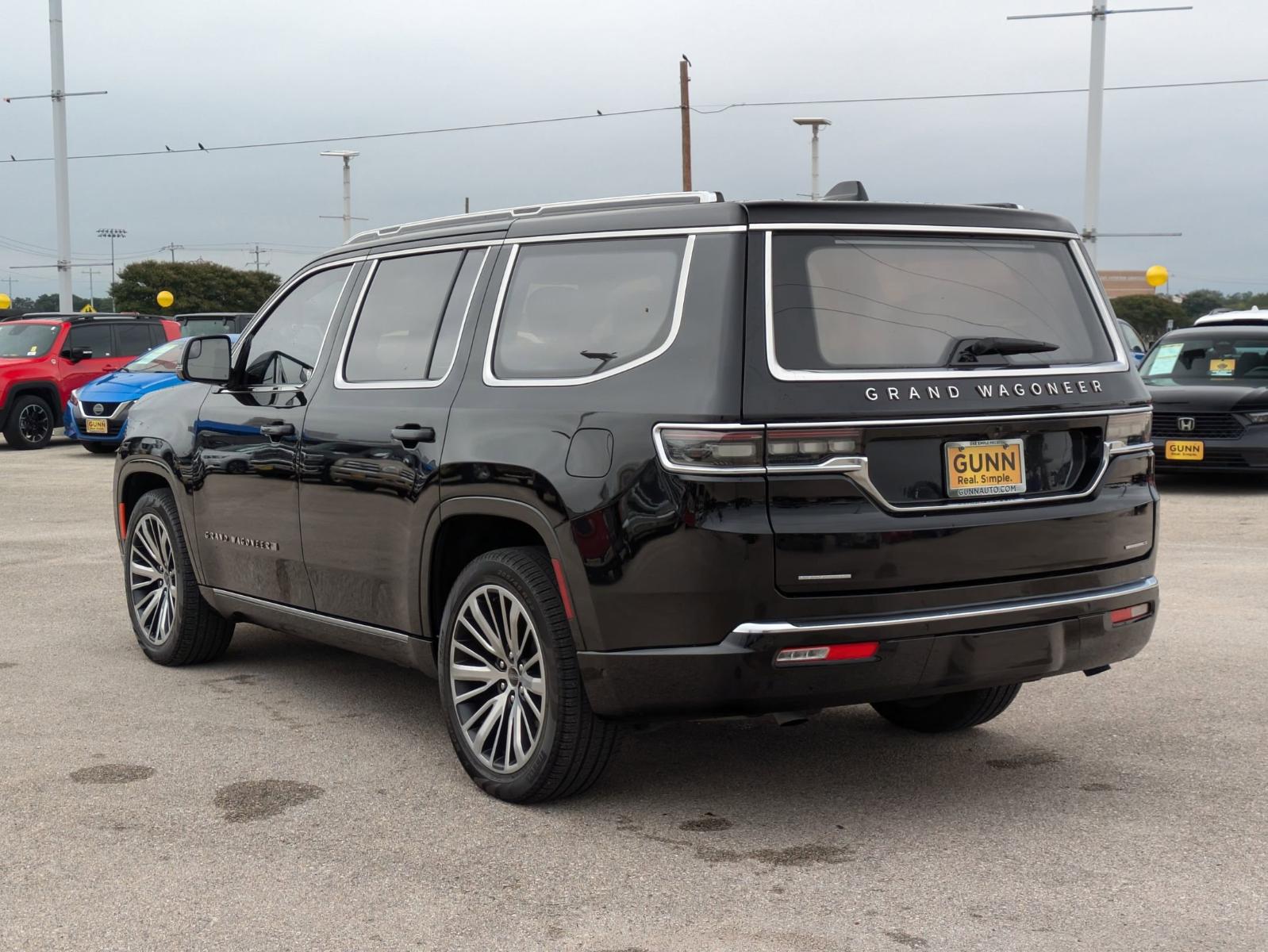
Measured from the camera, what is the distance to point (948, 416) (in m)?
4.29

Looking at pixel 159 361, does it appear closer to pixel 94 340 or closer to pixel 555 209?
pixel 94 340

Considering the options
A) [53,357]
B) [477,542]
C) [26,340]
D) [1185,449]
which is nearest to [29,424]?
[53,357]

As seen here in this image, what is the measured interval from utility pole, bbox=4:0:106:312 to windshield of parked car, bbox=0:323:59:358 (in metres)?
12.9

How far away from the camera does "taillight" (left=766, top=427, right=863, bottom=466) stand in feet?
13.4

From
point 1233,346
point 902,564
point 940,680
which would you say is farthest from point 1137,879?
point 1233,346

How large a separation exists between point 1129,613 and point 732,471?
146 centimetres

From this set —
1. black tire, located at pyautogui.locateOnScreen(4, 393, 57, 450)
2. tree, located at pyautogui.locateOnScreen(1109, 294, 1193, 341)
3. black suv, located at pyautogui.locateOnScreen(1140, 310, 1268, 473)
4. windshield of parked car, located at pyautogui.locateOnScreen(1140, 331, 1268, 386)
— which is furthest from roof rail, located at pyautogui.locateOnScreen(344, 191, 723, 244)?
tree, located at pyautogui.locateOnScreen(1109, 294, 1193, 341)

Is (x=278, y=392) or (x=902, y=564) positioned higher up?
(x=278, y=392)

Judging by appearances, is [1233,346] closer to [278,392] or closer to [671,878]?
[278,392]

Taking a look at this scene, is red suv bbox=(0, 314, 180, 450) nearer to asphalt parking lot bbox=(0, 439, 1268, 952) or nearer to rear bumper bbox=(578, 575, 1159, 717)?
asphalt parking lot bbox=(0, 439, 1268, 952)

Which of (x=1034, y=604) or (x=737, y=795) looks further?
(x=737, y=795)

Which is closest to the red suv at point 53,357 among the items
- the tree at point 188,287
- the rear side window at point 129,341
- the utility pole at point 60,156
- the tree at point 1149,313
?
the rear side window at point 129,341

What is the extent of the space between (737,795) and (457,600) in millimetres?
1088

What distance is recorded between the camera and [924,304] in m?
4.45
